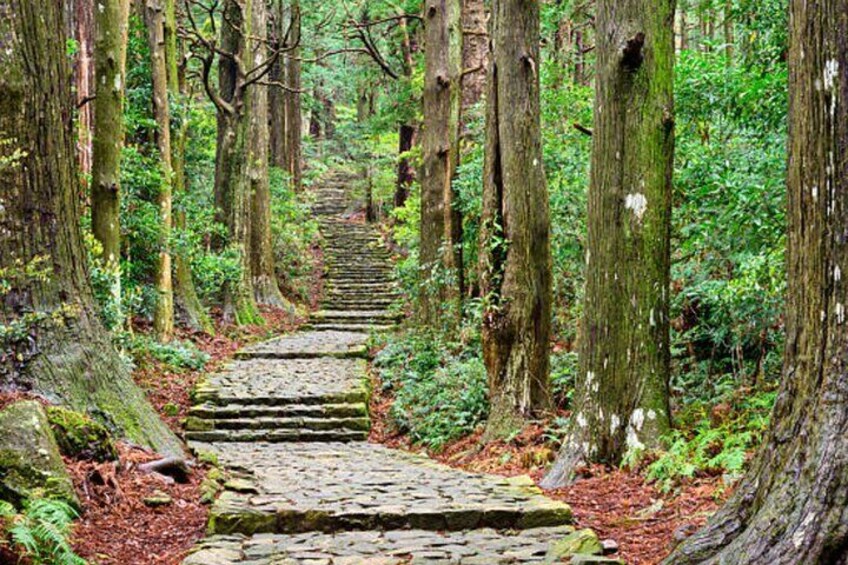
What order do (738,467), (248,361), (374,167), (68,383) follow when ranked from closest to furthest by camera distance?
1. (738,467)
2. (68,383)
3. (248,361)
4. (374,167)

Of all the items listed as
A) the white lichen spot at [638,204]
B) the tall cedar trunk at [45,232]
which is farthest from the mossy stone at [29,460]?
the white lichen spot at [638,204]

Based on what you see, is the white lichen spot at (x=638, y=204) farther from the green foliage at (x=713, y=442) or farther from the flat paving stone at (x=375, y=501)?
the flat paving stone at (x=375, y=501)

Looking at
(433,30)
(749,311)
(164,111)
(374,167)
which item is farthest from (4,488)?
(374,167)

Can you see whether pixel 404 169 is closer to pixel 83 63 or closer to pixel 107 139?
pixel 83 63

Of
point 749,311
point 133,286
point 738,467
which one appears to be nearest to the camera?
point 738,467

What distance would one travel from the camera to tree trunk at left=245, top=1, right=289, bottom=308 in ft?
64.5

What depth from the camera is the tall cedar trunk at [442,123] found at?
46.6 feet

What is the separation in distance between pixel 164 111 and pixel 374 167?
2132cm

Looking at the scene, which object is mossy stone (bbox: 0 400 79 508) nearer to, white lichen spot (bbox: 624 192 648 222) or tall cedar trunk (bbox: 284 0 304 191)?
white lichen spot (bbox: 624 192 648 222)

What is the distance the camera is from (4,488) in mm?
4371

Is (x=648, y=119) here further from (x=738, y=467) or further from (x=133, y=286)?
(x=133, y=286)

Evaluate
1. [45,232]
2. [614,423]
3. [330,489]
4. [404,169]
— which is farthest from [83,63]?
[404,169]

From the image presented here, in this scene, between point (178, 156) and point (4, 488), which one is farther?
point (178, 156)

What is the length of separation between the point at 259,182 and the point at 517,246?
13.2 meters
